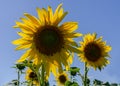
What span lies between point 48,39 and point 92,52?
4609 millimetres

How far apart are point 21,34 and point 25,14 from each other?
380 mm

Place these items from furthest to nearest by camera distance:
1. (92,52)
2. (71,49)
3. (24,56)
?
(92,52) → (71,49) → (24,56)

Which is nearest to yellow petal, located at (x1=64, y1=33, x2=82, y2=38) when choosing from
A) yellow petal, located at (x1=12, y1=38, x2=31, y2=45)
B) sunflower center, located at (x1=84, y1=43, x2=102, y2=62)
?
yellow petal, located at (x1=12, y1=38, x2=31, y2=45)

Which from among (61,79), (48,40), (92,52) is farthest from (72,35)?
(61,79)

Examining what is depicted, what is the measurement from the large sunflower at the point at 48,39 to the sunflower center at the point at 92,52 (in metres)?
4.18

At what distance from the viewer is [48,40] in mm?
7117

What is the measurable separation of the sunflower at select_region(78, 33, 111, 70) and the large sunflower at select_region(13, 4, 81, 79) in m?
4.04

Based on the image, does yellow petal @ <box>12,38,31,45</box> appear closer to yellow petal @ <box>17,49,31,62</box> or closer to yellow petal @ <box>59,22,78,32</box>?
yellow petal @ <box>17,49,31,62</box>

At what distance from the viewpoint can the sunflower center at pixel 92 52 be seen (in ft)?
37.4

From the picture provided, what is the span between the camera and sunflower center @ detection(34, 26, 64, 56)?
716 cm

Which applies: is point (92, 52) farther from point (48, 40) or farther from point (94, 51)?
point (48, 40)

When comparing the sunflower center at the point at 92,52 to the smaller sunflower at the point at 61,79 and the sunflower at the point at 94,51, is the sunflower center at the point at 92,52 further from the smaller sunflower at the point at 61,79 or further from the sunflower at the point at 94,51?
the smaller sunflower at the point at 61,79

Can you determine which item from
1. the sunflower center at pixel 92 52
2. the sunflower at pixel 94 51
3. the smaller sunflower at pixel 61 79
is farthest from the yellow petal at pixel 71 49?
the smaller sunflower at pixel 61 79

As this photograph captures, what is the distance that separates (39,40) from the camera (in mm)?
7199
